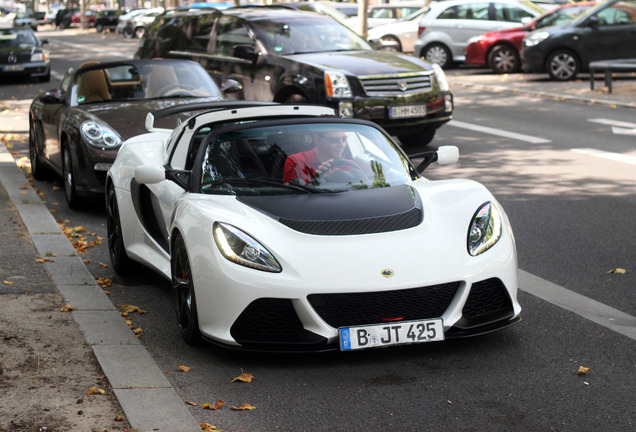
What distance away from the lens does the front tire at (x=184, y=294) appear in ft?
18.6

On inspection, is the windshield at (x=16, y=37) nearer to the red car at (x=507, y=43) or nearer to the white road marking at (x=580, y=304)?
the red car at (x=507, y=43)

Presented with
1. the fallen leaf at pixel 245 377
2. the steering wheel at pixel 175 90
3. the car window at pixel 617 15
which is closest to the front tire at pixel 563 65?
the car window at pixel 617 15

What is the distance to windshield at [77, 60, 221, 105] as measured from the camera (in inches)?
441

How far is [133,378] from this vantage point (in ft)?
17.0

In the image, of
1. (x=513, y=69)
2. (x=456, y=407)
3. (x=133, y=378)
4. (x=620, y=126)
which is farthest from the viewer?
(x=513, y=69)

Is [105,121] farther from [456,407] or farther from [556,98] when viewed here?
[556,98]

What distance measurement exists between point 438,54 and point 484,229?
70.8 feet

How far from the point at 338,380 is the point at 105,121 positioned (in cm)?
571

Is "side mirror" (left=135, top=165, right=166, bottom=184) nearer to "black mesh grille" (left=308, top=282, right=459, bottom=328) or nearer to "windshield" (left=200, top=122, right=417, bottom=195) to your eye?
"windshield" (left=200, top=122, right=417, bottom=195)

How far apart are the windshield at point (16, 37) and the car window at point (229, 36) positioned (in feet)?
43.7

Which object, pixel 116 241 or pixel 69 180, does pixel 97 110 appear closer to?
pixel 69 180

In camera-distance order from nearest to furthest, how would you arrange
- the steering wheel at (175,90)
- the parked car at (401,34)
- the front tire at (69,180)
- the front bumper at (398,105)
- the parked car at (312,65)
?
1. the front tire at (69,180)
2. the steering wheel at (175,90)
3. the front bumper at (398,105)
4. the parked car at (312,65)
5. the parked car at (401,34)

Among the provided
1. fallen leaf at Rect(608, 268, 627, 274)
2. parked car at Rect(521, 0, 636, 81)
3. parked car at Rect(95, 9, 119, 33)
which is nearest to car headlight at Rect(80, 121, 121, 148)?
fallen leaf at Rect(608, 268, 627, 274)

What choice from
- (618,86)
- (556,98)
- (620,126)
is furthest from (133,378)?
(618,86)
